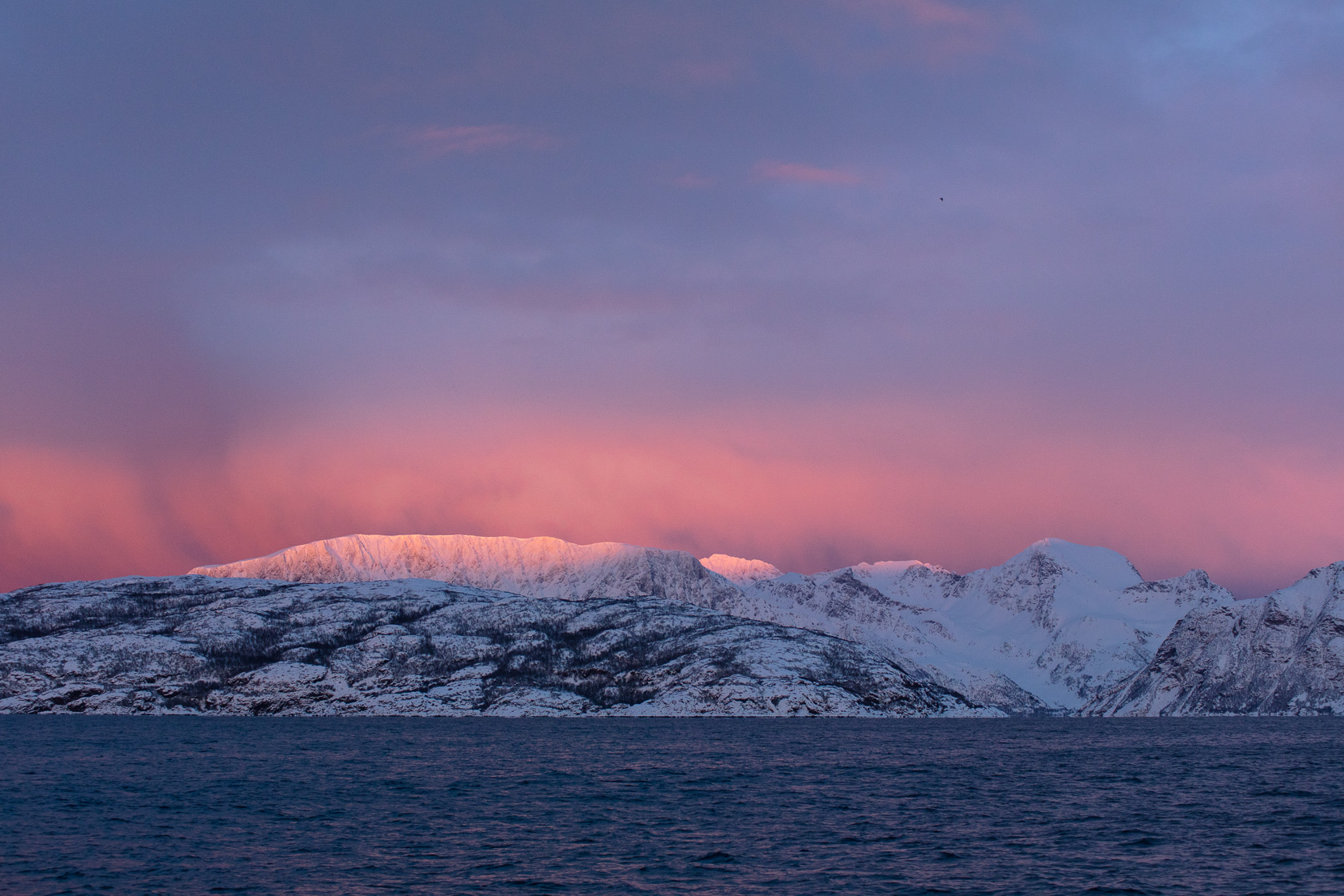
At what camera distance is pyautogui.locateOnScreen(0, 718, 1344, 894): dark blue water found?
72250 mm

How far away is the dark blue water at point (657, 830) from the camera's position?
7225 centimetres

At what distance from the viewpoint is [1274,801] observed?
122 metres

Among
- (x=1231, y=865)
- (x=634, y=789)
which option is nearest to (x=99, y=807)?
(x=634, y=789)

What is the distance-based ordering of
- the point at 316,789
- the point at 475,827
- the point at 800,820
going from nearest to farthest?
the point at 475,827
the point at 800,820
the point at 316,789

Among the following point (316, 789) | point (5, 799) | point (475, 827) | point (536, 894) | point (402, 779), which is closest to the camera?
point (536, 894)

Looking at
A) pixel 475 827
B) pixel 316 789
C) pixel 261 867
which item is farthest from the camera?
pixel 316 789

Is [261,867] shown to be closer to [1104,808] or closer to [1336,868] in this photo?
[1336,868]

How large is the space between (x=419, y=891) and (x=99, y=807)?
5907 centimetres

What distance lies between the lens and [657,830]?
97.3 metres

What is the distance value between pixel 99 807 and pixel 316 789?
26.1 meters

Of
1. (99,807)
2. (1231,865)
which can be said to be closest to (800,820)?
(1231,865)

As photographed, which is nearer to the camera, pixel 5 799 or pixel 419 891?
pixel 419 891

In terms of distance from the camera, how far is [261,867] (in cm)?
7656

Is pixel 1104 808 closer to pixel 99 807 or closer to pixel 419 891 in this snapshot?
pixel 419 891
